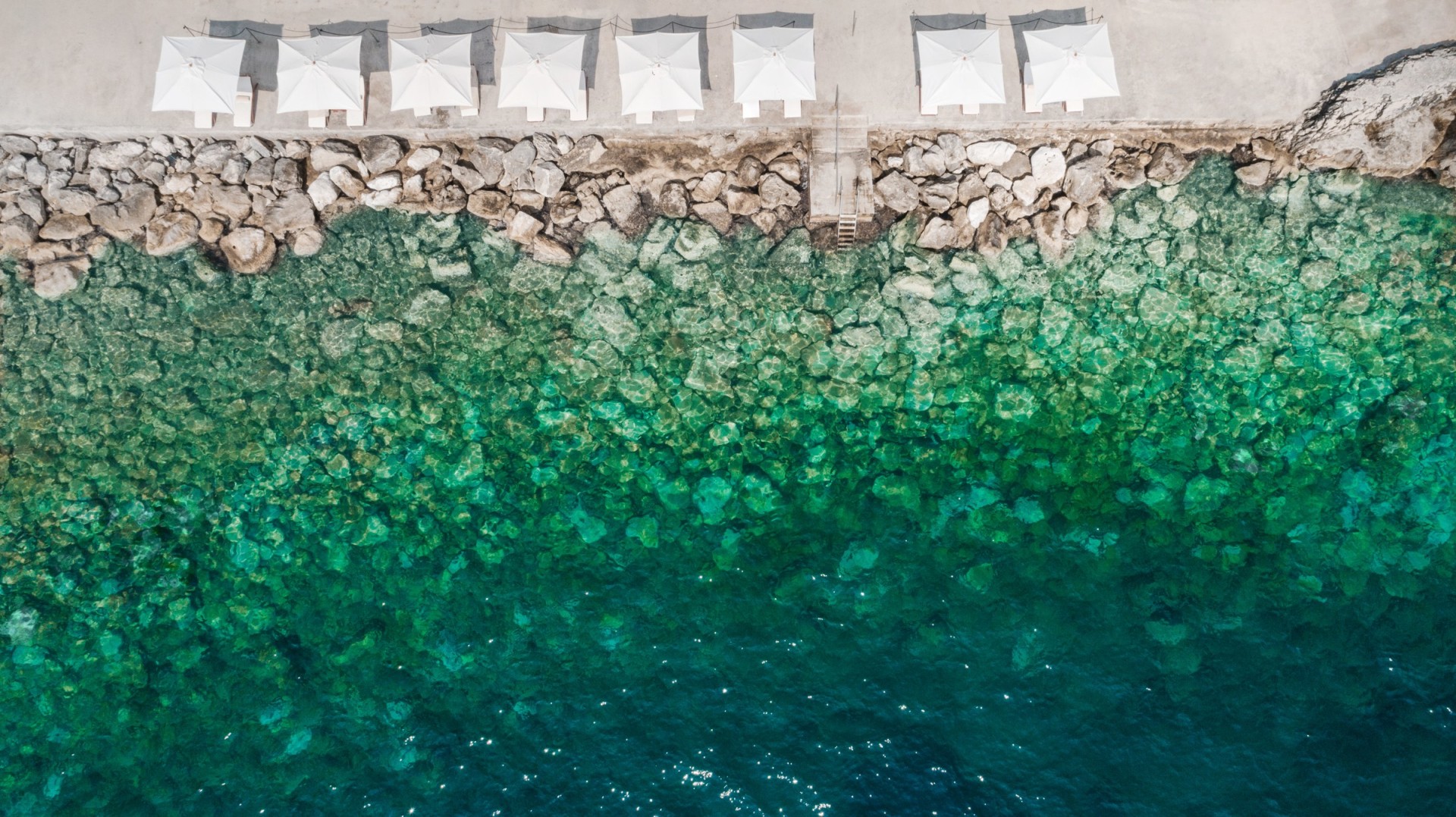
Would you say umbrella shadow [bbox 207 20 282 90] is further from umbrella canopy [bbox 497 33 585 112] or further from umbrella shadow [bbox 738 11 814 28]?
umbrella shadow [bbox 738 11 814 28]

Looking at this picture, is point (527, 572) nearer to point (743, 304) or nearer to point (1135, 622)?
point (743, 304)

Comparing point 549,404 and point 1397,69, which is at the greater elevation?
point 1397,69

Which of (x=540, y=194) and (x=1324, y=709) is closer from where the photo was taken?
(x=1324, y=709)

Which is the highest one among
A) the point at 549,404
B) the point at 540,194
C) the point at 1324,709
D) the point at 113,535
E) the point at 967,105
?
the point at 967,105

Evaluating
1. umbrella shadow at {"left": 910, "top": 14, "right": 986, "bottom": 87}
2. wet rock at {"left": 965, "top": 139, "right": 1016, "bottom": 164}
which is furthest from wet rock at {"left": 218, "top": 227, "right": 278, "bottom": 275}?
wet rock at {"left": 965, "top": 139, "right": 1016, "bottom": 164}

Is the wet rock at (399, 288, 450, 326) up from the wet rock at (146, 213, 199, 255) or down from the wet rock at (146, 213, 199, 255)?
down

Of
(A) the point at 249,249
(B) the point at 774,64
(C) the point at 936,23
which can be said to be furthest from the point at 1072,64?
(A) the point at 249,249

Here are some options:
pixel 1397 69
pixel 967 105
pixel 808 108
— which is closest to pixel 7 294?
pixel 808 108

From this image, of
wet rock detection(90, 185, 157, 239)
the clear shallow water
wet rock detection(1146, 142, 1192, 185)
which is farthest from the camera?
wet rock detection(90, 185, 157, 239)
